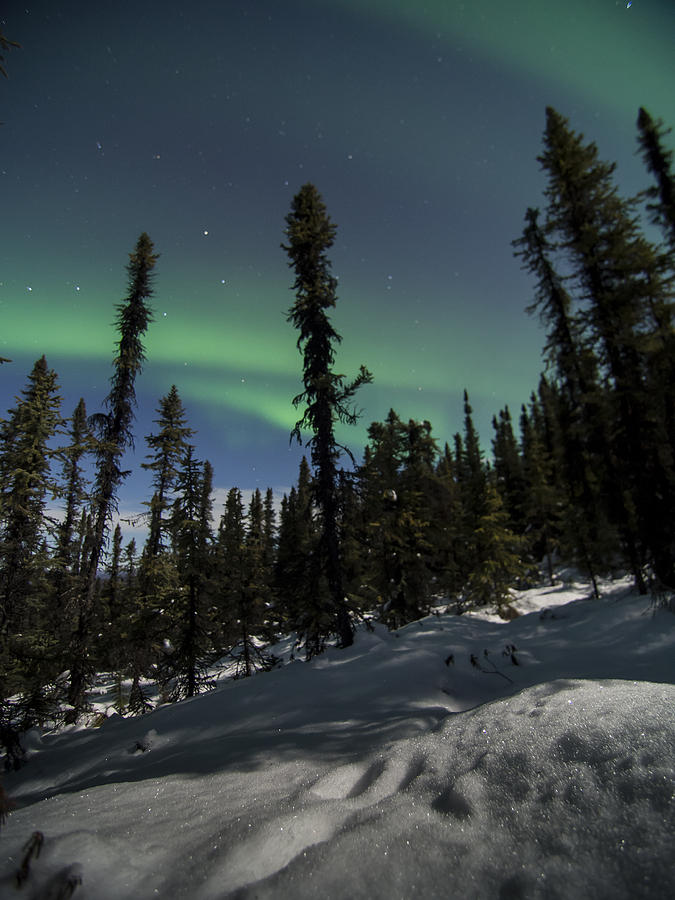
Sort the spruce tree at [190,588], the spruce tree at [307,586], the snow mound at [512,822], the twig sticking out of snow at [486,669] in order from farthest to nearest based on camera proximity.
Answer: the spruce tree at [190,588], the spruce tree at [307,586], the twig sticking out of snow at [486,669], the snow mound at [512,822]

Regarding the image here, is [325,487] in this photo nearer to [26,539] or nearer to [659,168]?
[26,539]

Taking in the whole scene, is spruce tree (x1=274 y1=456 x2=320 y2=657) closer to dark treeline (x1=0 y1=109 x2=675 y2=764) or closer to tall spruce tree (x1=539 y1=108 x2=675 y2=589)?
dark treeline (x1=0 y1=109 x2=675 y2=764)

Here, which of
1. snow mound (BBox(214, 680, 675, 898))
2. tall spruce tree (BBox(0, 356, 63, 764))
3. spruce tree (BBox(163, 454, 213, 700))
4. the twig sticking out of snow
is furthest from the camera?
spruce tree (BBox(163, 454, 213, 700))

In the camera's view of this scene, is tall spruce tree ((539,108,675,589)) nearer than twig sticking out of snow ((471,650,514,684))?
No

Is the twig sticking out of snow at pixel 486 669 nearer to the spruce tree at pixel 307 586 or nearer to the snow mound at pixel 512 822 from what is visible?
the snow mound at pixel 512 822

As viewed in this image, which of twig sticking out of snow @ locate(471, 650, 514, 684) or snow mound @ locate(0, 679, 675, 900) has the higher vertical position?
snow mound @ locate(0, 679, 675, 900)

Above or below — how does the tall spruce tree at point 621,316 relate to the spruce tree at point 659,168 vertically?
below

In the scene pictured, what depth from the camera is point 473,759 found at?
2.13m

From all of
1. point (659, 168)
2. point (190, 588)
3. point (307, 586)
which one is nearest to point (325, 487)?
point (307, 586)

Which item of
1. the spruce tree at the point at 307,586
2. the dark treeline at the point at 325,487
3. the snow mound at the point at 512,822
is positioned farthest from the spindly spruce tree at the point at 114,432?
the snow mound at the point at 512,822

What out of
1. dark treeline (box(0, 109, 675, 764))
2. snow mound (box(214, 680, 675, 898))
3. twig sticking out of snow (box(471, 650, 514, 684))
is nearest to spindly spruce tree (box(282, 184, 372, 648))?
dark treeline (box(0, 109, 675, 764))

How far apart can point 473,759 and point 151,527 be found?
62.9ft

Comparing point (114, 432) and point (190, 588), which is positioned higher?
point (114, 432)

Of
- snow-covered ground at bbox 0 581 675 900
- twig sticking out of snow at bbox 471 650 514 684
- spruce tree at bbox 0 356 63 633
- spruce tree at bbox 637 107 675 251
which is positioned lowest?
twig sticking out of snow at bbox 471 650 514 684
